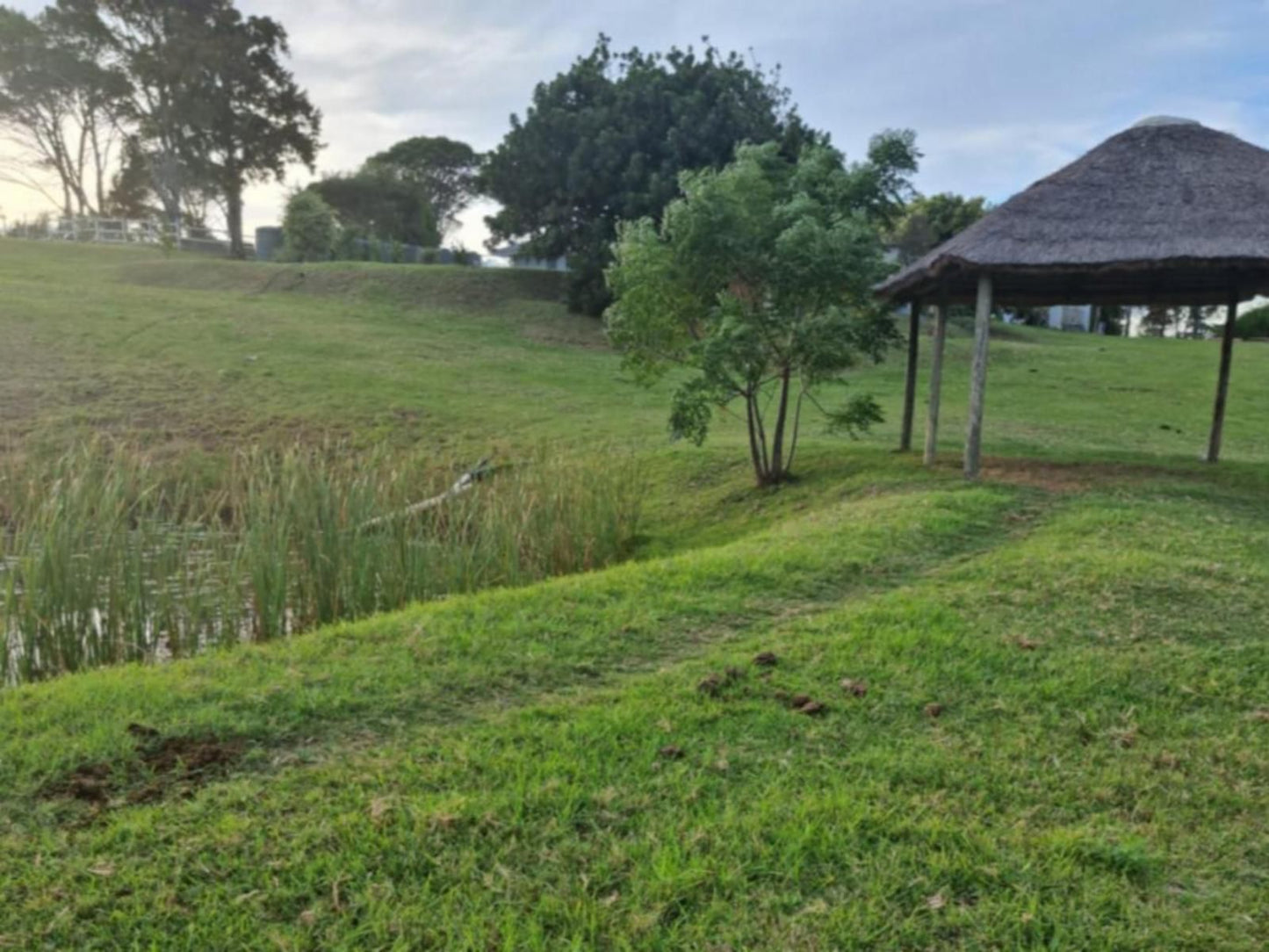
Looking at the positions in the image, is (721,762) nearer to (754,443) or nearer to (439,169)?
(754,443)

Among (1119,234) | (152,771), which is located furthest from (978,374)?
(152,771)

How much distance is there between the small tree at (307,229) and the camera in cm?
2881

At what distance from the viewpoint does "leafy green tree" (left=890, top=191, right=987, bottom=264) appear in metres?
32.8

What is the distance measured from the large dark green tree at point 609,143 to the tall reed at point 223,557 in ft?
53.3

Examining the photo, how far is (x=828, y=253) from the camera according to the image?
28.2 ft

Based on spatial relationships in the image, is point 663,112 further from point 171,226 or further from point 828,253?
point 171,226

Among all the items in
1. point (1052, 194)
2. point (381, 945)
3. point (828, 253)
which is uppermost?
point (1052, 194)

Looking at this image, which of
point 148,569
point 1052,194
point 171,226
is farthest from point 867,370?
point 171,226

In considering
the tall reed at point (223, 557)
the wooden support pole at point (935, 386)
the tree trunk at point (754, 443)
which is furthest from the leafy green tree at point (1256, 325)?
the tall reed at point (223, 557)

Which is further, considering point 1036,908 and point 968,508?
point 968,508

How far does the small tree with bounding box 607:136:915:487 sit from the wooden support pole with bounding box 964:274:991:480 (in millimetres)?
1033

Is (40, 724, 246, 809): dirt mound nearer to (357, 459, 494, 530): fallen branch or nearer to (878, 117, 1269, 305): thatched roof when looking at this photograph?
(357, 459, 494, 530): fallen branch

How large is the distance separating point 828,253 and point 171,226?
32.5 meters

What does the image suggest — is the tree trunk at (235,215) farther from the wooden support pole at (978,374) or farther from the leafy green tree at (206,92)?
the wooden support pole at (978,374)
